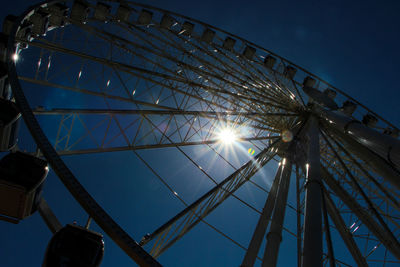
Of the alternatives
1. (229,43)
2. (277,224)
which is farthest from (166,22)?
(277,224)

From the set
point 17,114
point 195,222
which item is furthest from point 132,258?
point 195,222

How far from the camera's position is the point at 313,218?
6.08 metres

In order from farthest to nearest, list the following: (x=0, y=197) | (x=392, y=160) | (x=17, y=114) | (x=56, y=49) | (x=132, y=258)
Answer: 1. (x=56, y=49)
2. (x=392, y=160)
3. (x=17, y=114)
4. (x=0, y=197)
5. (x=132, y=258)

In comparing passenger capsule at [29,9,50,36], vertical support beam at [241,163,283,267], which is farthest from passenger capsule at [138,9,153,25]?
vertical support beam at [241,163,283,267]

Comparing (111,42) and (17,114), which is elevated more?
(111,42)

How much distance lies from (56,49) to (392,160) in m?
8.78

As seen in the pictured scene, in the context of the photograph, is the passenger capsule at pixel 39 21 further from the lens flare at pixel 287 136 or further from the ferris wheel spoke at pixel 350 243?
the ferris wheel spoke at pixel 350 243

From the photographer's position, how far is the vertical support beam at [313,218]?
5371 millimetres

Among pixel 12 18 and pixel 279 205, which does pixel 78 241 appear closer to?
pixel 279 205

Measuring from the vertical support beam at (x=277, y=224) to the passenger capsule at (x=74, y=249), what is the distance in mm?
5520

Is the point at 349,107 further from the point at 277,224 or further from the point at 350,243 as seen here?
the point at 277,224

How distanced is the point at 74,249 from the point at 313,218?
15.4 ft

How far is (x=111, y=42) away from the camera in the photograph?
1002cm

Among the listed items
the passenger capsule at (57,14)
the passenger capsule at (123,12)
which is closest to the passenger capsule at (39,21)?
the passenger capsule at (57,14)
